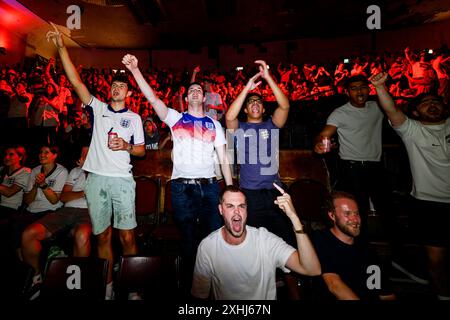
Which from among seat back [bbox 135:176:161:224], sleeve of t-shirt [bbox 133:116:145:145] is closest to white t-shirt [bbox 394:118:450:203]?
sleeve of t-shirt [bbox 133:116:145:145]

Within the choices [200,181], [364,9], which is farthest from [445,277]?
[364,9]

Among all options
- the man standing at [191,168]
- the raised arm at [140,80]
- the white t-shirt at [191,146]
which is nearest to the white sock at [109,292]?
the man standing at [191,168]

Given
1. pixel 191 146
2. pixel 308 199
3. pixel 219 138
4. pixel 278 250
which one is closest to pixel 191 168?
pixel 191 146

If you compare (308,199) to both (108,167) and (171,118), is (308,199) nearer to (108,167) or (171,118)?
(171,118)

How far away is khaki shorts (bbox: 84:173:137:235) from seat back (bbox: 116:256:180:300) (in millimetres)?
634

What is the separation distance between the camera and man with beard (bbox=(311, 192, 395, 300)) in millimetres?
1900

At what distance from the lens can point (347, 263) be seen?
2.01 metres

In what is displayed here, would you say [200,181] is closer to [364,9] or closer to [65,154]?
[65,154]

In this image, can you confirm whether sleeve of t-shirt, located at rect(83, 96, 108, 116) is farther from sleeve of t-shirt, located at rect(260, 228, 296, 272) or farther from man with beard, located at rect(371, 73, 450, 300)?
man with beard, located at rect(371, 73, 450, 300)

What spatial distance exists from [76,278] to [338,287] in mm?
1947

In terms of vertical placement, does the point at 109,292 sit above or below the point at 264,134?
below

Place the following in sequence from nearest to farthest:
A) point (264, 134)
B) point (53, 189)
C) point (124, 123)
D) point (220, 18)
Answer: point (124, 123)
point (264, 134)
point (53, 189)
point (220, 18)

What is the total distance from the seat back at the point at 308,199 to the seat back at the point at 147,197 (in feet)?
7.06

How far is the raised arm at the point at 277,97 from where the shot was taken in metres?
2.71
